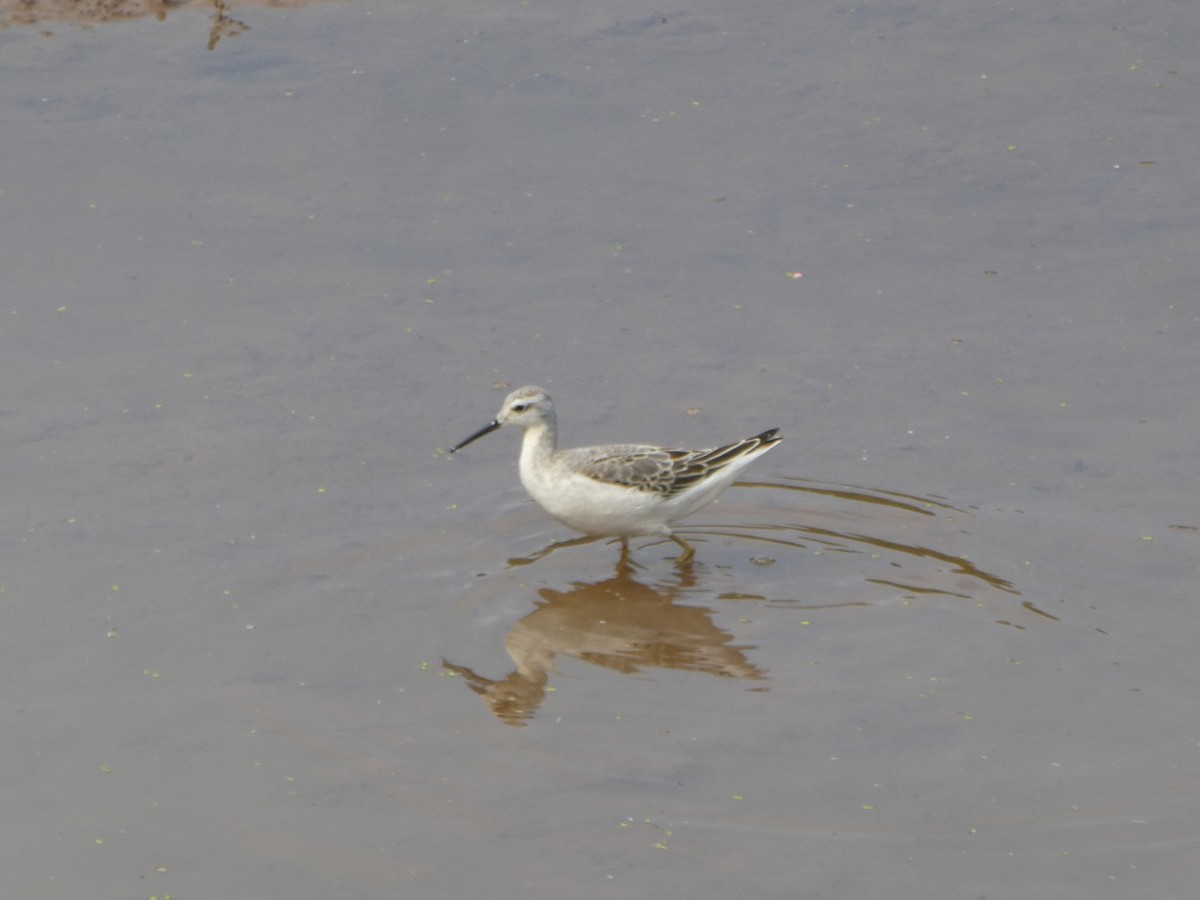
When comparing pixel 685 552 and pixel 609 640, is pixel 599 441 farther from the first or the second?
pixel 609 640

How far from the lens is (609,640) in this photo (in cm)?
929

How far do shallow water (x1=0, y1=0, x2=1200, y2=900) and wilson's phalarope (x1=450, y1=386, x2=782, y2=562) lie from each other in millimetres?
373

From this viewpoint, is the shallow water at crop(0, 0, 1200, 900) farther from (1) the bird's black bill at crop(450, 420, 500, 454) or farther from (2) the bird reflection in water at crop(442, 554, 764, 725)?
(1) the bird's black bill at crop(450, 420, 500, 454)

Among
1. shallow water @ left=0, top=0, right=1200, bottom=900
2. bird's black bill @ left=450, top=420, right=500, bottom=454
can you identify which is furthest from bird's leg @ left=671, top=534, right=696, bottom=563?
bird's black bill @ left=450, top=420, right=500, bottom=454

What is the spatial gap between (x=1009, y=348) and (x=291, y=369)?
16.1 feet

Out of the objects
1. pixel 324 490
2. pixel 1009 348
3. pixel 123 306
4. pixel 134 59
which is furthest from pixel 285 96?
pixel 1009 348

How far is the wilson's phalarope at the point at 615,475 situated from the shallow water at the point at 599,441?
1.22ft

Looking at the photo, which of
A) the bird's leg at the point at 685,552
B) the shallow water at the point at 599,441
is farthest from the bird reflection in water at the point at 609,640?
the bird's leg at the point at 685,552

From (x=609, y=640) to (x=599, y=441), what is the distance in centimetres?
190

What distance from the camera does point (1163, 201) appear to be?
43.8 feet

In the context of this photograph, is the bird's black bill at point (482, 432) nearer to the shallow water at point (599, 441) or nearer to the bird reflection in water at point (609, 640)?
the shallow water at point (599, 441)

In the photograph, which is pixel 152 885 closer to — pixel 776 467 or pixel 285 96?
pixel 776 467

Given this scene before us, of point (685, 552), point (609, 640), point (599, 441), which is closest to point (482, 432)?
point (599, 441)

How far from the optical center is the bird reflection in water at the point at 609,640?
344 inches
